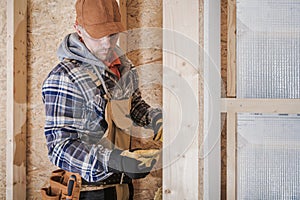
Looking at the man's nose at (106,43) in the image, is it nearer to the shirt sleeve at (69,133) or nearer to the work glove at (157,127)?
the shirt sleeve at (69,133)

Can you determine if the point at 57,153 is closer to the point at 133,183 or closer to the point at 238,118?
the point at 133,183

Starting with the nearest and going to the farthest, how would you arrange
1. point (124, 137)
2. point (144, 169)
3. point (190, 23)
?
point (190, 23) < point (144, 169) < point (124, 137)

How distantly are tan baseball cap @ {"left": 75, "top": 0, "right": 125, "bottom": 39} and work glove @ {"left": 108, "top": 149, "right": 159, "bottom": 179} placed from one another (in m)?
0.59

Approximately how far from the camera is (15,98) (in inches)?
87.5

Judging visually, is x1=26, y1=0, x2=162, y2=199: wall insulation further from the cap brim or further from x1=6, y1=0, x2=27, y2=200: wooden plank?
the cap brim

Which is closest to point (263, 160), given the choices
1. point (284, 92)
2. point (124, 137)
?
point (284, 92)

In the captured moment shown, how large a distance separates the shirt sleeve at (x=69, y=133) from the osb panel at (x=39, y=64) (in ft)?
1.68

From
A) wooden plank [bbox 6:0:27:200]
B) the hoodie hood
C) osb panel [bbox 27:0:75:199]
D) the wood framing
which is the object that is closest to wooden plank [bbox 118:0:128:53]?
the wood framing

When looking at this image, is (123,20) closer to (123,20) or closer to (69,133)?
(123,20)

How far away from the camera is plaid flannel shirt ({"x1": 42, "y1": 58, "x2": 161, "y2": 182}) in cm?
173

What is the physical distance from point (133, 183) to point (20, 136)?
0.71 metres

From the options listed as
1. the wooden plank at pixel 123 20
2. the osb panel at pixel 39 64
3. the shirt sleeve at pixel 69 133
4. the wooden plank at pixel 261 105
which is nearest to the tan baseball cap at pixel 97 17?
the wooden plank at pixel 123 20

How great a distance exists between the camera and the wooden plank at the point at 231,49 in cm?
148

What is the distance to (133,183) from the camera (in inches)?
85.3
